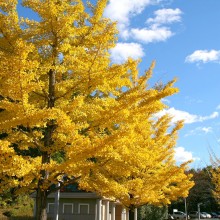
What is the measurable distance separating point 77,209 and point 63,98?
14.3 m

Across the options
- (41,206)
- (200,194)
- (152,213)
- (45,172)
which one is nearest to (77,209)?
(152,213)

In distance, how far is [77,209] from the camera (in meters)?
22.2

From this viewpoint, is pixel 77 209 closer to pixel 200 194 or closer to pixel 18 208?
pixel 18 208

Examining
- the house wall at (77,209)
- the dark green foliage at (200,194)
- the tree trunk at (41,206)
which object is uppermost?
the dark green foliage at (200,194)

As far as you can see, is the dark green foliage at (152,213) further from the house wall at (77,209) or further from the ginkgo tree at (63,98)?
the ginkgo tree at (63,98)

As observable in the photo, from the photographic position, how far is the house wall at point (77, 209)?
71.9ft

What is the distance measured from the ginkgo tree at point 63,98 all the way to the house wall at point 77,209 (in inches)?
466

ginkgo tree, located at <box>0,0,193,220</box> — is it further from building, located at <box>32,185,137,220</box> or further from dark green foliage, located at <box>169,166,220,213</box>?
dark green foliage, located at <box>169,166,220,213</box>

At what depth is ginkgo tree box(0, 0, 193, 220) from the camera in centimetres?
768

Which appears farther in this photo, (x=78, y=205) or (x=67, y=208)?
(x=67, y=208)

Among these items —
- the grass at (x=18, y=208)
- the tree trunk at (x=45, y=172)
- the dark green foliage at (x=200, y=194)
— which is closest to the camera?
the tree trunk at (x=45, y=172)

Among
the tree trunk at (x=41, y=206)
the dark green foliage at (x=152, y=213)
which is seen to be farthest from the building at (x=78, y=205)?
the tree trunk at (x=41, y=206)

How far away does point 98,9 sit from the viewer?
9562mm

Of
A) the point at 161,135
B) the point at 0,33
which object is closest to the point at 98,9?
the point at 0,33
